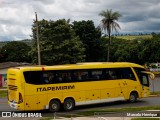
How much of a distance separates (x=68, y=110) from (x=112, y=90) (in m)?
3.98

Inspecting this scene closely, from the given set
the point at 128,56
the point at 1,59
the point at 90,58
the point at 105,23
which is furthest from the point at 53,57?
the point at 1,59

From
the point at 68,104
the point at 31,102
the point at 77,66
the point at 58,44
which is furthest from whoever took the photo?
the point at 58,44

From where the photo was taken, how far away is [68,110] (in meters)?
24.2

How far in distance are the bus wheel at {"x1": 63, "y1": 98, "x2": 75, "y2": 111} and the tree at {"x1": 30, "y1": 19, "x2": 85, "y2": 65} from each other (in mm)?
30779

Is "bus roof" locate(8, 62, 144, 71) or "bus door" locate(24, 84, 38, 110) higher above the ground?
"bus roof" locate(8, 62, 144, 71)

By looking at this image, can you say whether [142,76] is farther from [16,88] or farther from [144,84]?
[16,88]

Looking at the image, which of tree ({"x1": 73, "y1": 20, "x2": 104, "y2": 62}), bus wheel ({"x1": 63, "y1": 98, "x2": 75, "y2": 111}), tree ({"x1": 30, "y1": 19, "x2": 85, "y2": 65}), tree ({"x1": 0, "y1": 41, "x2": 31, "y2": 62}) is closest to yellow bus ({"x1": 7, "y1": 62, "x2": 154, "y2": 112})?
bus wheel ({"x1": 63, "y1": 98, "x2": 75, "y2": 111})

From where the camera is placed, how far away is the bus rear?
73.0 feet

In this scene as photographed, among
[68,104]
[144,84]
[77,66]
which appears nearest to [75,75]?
[77,66]

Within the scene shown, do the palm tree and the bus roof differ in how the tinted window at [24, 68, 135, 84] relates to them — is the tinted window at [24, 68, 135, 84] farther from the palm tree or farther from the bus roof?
the palm tree

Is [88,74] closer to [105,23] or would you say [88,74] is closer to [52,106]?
[52,106]

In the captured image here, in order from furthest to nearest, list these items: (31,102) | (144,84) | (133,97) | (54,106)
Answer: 1. (144,84)
2. (133,97)
3. (54,106)
4. (31,102)

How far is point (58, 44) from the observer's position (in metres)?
56.5

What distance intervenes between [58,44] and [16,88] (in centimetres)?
3418
